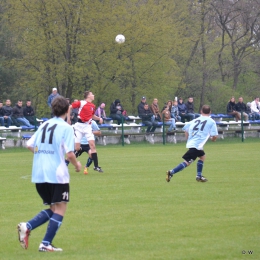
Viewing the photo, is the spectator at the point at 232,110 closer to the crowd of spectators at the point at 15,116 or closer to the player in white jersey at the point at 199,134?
the crowd of spectators at the point at 15,116

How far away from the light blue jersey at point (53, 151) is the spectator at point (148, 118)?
2391 cm

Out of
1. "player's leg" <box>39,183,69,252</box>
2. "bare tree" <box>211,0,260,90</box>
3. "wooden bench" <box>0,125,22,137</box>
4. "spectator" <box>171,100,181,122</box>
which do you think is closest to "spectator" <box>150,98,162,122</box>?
"spectator" <box>171,100,181,122</box>

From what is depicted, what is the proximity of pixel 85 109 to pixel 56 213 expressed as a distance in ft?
30.1

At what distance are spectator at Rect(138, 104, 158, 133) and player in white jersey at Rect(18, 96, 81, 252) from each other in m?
23.9

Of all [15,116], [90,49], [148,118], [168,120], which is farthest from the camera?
[90,49]

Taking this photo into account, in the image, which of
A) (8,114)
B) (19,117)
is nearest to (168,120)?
(19,117)

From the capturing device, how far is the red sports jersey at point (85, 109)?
636 inches

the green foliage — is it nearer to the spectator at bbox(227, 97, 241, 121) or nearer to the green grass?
the spectator at bbox(227, 97, 241, 121)

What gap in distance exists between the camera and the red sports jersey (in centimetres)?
1616

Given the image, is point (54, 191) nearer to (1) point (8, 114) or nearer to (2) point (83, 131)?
(2) point (83, 131)

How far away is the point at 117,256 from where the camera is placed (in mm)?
6961

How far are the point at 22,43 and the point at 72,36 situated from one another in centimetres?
339

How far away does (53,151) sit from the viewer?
715 cm

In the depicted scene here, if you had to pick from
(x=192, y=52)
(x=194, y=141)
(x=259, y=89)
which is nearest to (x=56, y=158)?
(x=194, y=141)
